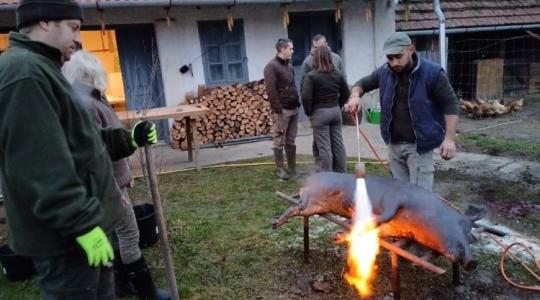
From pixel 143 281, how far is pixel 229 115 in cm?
602

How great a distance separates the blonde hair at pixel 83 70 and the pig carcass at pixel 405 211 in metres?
1.76

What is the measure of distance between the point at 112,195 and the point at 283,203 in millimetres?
3217

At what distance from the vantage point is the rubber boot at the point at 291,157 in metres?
6.09

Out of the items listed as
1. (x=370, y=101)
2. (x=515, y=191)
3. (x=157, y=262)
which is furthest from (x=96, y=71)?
(x=370, y=101)

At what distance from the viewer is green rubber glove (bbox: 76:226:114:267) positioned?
5.56 ft

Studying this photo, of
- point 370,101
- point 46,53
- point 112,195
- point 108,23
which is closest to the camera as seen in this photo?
point 46,53

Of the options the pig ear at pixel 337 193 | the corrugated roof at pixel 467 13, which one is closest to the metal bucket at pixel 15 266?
the pig ear at pixel 337 193

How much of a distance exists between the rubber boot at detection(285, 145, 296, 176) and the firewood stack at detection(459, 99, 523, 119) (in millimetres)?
6000

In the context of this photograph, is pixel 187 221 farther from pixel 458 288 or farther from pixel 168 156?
pixel 168 156

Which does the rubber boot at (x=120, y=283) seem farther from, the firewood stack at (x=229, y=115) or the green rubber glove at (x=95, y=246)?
the firewood stack at (x=229, y=115)

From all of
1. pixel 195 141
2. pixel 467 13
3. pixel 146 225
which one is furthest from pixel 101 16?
pixel 467 13

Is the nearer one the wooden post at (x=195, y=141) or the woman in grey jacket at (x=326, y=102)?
the woman in grey jacket at (x=326, y=102)

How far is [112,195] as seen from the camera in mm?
1973

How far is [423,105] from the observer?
3352 mm
